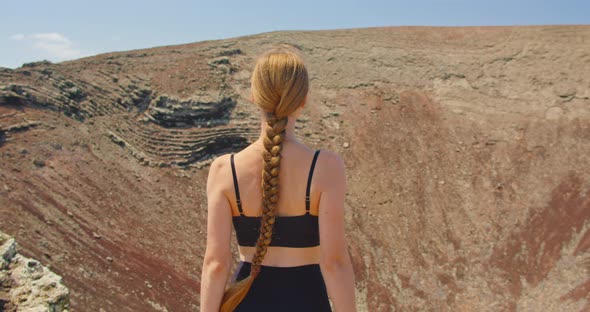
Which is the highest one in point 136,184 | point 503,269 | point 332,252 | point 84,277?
point 332,252

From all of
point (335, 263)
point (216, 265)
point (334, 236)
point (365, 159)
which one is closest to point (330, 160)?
point (334, 236)

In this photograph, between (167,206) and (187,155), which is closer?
(167,206)

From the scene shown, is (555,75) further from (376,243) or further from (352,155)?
(376,243)

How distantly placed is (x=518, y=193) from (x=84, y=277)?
50.2 feet

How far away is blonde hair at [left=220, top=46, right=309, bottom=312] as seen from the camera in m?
2.94

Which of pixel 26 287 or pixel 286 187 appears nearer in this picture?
Answer: pixel 286 187

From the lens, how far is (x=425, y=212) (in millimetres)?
19562

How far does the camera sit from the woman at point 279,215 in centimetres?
299

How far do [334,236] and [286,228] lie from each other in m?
0.30

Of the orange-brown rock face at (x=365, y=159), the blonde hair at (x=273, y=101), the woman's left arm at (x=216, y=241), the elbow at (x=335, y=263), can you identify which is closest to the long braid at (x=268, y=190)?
the blonde hair at (x=273, y=101)

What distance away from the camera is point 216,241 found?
10.3ft

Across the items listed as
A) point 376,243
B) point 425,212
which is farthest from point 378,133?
point 376,243

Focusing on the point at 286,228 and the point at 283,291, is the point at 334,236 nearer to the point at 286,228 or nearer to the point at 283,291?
the point at 286,228

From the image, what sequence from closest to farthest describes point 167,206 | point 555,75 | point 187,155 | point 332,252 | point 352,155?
point 332,252
point 167,206
point 187,155
point 352,155
point 555,75
